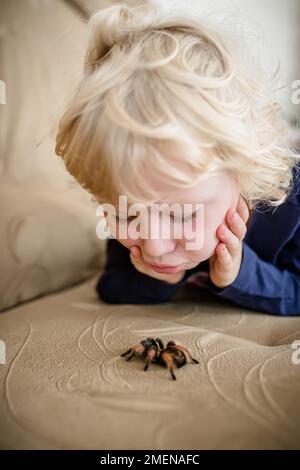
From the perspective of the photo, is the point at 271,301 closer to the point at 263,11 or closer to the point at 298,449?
the point at 298,449

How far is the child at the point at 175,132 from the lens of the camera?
54 centimetres

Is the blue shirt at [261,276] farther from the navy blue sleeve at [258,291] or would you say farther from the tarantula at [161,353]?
the tarantula at [161,353]

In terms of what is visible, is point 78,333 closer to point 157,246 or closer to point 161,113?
point 157,246

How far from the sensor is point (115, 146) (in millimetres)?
546

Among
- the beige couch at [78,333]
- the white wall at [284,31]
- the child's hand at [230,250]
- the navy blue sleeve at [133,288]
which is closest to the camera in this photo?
the beige couch at [78,333]

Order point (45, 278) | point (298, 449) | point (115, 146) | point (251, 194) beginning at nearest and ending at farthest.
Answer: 1. point (298, 449)
2. point (115, 146)
3. point (251, 194)
4. point (45, 278)

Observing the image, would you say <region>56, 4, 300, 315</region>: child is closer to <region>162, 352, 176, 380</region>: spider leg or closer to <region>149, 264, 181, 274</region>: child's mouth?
<region>149, 264, 181, 274</region>: child's mouth

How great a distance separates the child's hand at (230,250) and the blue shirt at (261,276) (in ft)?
0.06

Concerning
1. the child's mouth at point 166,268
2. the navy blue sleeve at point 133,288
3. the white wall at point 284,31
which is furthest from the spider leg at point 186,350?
the white wall at point 284,31

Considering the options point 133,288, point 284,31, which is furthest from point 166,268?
point 284,31

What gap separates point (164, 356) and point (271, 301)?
0.93 feet

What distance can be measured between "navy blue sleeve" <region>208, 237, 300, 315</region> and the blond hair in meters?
0.17
